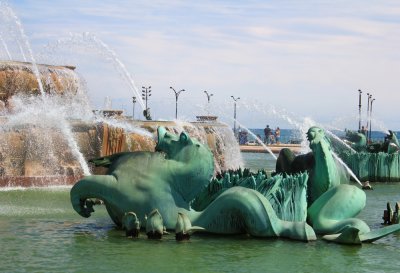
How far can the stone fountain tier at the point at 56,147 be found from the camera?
21725mm

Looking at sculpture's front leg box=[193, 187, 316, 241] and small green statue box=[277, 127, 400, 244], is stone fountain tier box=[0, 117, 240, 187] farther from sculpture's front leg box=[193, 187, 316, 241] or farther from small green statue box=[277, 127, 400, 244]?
sculpture's front leg box=[193, 187, 316, 241]

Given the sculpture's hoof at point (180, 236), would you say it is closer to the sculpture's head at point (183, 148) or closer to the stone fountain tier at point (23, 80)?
the sculpture's head at point (183, 148)

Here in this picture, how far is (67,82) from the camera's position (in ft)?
93.2

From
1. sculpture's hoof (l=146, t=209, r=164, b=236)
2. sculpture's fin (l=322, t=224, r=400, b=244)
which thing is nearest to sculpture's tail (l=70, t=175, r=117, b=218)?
sculpture's hoof (l=146, t=209, r=164, b=236)

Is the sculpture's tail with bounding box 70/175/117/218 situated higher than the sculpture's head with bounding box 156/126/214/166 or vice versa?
the sculpture's head with bounding box 156/126/214/166

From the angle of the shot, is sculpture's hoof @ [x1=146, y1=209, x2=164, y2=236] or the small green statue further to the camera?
the small green statue

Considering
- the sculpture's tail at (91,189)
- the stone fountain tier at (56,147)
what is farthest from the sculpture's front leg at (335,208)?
the stone fountain tier at (56,147)

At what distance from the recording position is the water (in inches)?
387

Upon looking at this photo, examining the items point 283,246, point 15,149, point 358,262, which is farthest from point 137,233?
point 15,149

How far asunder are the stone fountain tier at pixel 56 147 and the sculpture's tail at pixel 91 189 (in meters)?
8.19

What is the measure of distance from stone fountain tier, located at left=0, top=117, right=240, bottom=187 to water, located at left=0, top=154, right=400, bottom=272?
7.91 m

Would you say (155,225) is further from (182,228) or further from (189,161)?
(189,161)

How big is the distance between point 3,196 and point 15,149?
3.85 m

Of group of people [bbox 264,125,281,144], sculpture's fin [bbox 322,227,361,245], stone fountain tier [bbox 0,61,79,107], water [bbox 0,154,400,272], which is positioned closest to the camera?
water [bbox 0,154,400,272]
